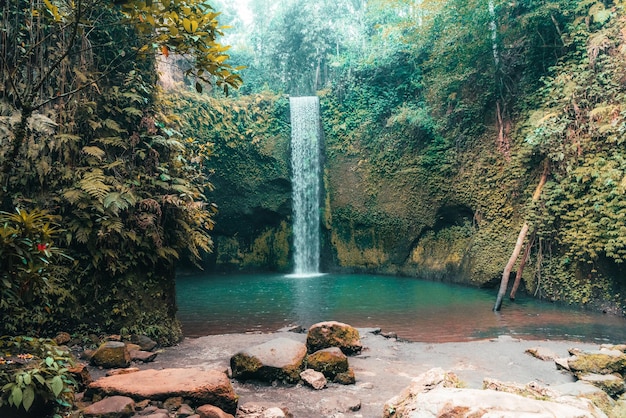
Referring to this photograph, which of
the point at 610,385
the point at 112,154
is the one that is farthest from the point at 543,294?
the point at 112,154

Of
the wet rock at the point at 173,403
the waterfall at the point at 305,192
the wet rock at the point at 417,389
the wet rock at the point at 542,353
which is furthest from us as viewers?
the waterfall at the point at 305,192

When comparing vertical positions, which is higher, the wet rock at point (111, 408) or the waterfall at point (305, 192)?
the waterfall at point (305, 192)

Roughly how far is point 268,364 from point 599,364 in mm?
3774

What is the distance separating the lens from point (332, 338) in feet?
17.6

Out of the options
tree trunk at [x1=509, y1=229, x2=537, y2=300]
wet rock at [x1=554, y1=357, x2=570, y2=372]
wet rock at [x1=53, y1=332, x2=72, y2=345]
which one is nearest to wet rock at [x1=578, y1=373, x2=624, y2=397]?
wet rock at [x1=554, y1=357, x2=570, y2=372]

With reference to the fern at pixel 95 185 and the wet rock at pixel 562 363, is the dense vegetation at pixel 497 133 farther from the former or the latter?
the fern at pixel 95 185

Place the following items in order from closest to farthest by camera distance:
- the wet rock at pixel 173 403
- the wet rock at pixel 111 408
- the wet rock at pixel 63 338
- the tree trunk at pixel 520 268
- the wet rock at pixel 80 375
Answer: the wet rock at pixel 111 408
the wet rock at pixel 173 403
the wet rock at pixel 80 375
the wet rock at pixel 63 338
the tree trunk at pixel 520 268

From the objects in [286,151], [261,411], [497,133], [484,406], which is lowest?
[261,411]

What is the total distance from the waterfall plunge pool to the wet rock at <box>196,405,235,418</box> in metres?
4.06

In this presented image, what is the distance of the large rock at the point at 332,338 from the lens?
5266 mm

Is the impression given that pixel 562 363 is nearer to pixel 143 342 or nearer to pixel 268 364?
pixel 268 364

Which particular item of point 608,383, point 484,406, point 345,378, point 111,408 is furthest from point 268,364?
point 608,383

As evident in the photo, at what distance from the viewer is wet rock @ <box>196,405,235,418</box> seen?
10.0 ft

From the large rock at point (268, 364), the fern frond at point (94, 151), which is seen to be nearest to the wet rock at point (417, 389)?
the large rock at point (268, 364)
